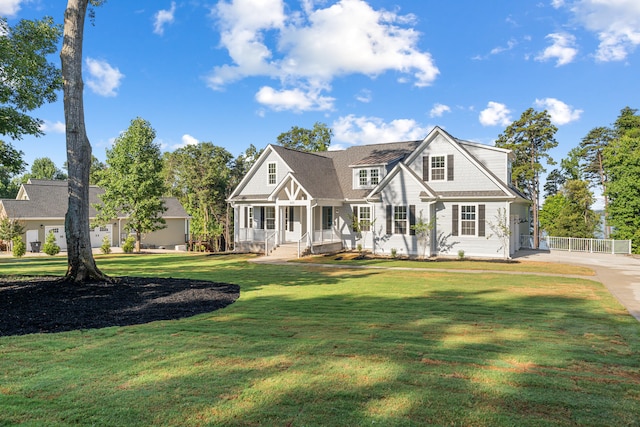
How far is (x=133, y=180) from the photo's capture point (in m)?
29.0

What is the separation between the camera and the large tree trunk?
Result: 11578 mm

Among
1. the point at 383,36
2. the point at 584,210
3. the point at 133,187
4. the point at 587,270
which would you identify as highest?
the point at 383,36

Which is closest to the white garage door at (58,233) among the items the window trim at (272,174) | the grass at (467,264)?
the window trim at (272,174)

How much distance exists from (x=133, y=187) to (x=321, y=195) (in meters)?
15.2

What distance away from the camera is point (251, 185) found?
89.7 feet

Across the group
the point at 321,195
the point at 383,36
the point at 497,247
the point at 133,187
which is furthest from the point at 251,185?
the point at 497,247

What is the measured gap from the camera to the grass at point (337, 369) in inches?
139

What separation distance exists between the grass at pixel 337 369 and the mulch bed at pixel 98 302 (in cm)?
78

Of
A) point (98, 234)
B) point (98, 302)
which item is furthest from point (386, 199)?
point (98, 234)

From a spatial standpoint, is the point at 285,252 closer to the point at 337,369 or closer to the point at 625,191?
the point at 337,369

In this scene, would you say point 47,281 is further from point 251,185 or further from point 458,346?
point 251,185

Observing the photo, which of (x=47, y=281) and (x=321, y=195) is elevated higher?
(x=321, y=195)

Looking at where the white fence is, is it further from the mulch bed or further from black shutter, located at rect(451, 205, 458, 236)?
the mulch bed

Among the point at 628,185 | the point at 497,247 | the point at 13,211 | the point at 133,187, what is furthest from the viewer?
the point at 13,211
